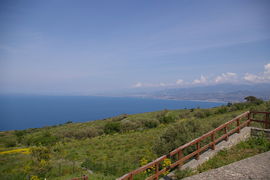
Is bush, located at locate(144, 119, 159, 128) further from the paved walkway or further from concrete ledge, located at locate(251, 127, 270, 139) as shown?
the paved walkway

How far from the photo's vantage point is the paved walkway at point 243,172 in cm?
604

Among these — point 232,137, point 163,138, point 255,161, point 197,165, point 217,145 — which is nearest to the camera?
point 255,161

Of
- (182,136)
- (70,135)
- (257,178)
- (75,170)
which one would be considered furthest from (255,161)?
(70,135)

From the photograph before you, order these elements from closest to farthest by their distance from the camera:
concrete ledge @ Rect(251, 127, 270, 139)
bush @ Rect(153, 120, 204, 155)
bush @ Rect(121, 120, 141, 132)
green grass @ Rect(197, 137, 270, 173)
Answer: green grass @ Rect(197, 137, 270, 173), concrete ledge @ Rect(251, 127, 270, 139), bush @ Rect(153, 120, 204, 155), bush @ Rect(121, 120, 141, 132)

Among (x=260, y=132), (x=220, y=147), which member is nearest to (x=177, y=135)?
(x=220, y=147)

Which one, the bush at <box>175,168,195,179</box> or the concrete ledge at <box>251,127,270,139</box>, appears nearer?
the bush at <box>175,168,195,179</box>

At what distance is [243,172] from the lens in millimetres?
6297

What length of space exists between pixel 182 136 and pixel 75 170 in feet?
24.2

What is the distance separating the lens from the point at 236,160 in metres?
7.75

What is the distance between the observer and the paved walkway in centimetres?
604

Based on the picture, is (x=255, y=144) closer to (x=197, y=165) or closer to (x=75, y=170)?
(x=197, y=165)

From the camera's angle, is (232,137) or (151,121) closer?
(232,137)

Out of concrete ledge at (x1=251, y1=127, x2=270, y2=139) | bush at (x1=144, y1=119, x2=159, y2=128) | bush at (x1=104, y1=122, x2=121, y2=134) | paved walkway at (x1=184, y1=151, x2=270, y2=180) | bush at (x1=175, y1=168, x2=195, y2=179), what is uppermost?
concrete ledge at (x1=251, y1=127, x2=270, y2=139)

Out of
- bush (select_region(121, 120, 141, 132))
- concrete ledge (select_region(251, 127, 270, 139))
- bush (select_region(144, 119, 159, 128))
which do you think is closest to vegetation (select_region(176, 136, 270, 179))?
concrete ledge (select_region(251, 127, 270, 139))
